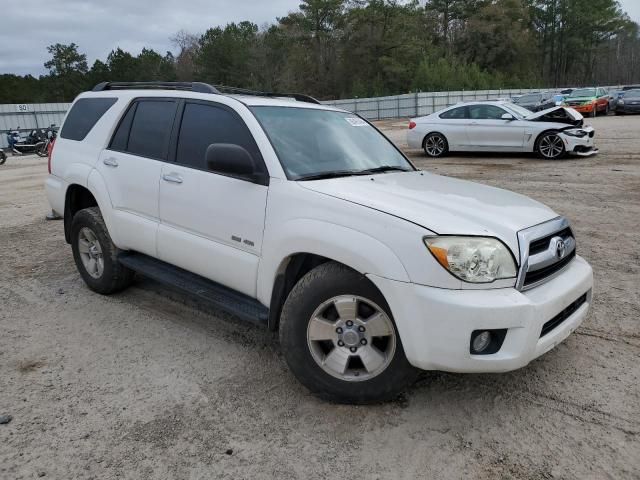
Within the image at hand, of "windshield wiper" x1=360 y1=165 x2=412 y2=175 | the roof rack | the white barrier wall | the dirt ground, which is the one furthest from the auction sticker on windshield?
the white barrier wall

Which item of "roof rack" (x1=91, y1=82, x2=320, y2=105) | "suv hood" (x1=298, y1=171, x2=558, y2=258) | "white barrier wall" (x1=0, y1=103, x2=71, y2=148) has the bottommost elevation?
"suv hood" (x1=298, y1=171, x2=558, y2=258)

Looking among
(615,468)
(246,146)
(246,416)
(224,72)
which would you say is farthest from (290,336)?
(224,72)

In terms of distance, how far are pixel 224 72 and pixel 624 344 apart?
6431 centimetres

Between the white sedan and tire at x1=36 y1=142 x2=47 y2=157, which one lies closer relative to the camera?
the white sedan

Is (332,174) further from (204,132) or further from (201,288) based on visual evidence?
(201,288)

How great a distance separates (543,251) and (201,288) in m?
2.26

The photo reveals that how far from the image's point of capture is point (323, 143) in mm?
Answer: 3811

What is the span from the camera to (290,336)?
3.10 meters

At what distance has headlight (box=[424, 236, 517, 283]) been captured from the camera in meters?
2.67

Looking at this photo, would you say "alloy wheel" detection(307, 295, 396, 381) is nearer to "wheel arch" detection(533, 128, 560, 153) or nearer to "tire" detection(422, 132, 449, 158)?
"wheel arch" detection(533, 128, 560, 153)

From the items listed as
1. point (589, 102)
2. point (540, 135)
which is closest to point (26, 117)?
point (540, 135)

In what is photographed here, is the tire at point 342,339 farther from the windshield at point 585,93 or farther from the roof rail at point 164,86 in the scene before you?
the windshield at point 585,93

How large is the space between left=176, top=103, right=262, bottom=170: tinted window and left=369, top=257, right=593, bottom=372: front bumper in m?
1.49

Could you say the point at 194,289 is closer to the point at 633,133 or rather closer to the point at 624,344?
the point at 624,344
